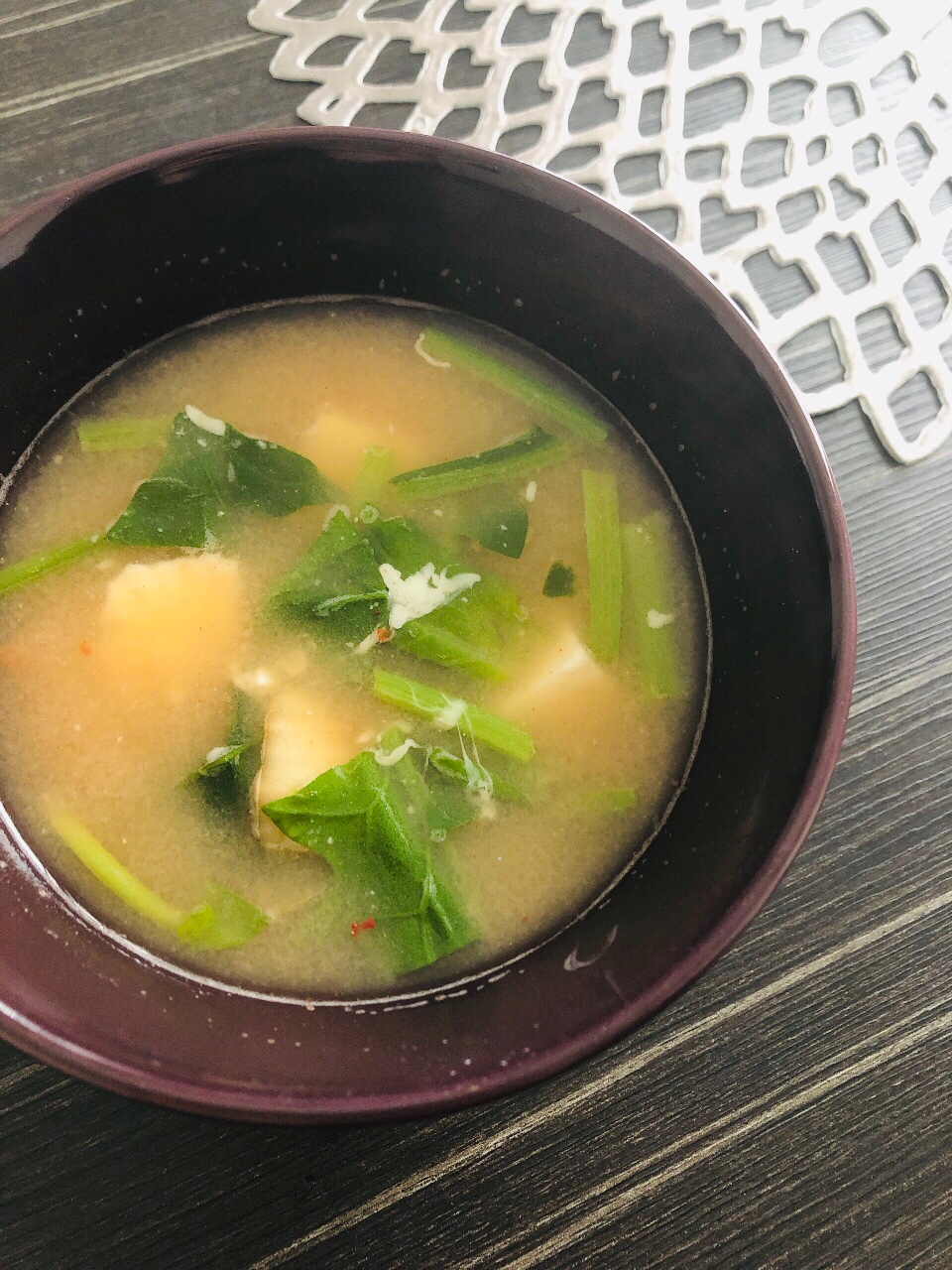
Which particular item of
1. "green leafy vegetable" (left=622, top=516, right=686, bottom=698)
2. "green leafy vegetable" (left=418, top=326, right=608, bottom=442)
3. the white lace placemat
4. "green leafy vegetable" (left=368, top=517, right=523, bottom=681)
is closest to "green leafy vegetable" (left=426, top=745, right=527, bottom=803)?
"green leafy vegetable" (left=368, top=517, right=523, bottom=681)

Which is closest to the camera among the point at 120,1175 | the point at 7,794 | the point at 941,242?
the point at 120,1175

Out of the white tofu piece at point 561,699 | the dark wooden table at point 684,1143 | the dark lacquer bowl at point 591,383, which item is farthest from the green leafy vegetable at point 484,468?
the dark wooden table at point 684,1143

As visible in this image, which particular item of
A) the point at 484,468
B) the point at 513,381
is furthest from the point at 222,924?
the point at 513,381

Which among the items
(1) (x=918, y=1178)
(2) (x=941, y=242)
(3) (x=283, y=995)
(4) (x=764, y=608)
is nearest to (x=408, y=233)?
(4) (x=764, y=608)

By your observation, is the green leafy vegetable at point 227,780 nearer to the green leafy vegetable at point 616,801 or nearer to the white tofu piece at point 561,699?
the white tofu piece at point 561,699

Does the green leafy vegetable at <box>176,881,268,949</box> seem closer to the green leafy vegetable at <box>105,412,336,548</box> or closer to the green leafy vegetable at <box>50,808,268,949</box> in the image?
the green leafy vegetable at <box>50,808,268,949</box>

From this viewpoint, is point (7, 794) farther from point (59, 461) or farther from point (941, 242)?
point (941, 242)

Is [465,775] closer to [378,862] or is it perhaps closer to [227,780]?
[378,862]
